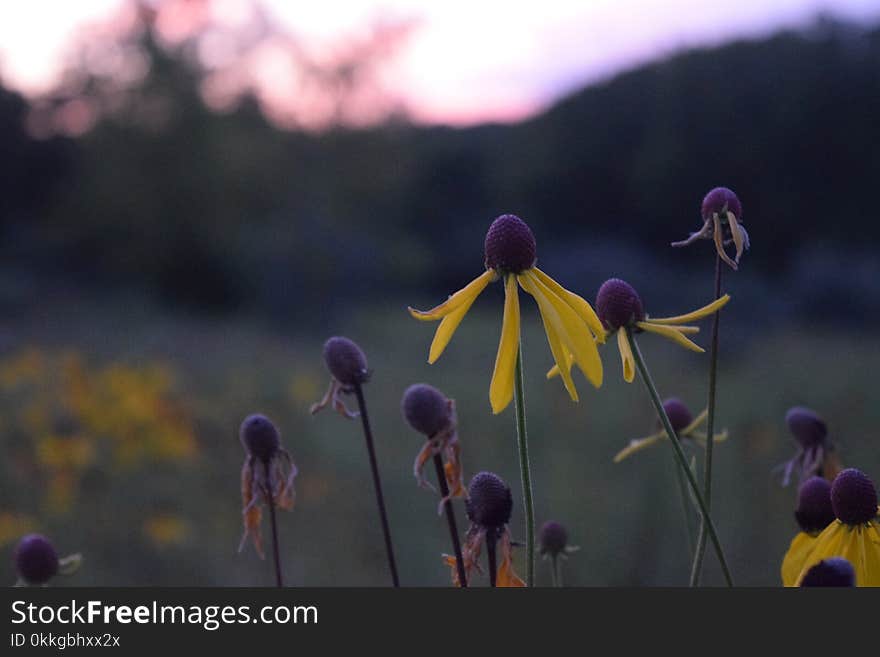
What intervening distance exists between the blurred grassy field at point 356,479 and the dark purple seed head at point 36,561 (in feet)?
4.04

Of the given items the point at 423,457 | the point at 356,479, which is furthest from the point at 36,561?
the point at 356,479

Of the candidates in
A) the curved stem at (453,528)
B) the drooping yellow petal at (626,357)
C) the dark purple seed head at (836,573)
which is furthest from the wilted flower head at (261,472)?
the dark purple seed head at (836,573)

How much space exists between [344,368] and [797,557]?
0.29 meters

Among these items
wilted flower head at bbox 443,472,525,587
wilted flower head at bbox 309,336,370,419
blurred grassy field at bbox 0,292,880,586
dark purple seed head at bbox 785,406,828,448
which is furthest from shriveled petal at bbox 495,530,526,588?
blurred grassy field at bbox 0,292,880,586

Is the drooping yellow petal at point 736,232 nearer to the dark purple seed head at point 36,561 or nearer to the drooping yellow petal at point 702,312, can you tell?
the drooping yellow petal at point 702,312

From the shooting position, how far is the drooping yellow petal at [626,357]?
1.64 feet

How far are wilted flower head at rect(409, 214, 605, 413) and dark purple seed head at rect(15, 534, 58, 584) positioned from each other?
333 millimetres

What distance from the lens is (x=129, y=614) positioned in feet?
1.50

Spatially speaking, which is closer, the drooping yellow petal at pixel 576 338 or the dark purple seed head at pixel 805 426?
the drooping yellow petal at pixel 576 338

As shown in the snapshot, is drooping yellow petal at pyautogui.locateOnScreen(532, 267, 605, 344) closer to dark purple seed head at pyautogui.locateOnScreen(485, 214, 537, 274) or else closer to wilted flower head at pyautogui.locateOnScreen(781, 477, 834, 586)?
dark purple seed head at pyautogui.locateOnScreen(485, 214, 537, 274)

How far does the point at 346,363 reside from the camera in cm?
56

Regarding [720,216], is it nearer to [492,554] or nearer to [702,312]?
[702,312]

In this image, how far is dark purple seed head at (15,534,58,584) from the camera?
62 centimetres

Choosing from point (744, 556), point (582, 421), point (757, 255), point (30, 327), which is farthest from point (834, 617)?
point (757, 255)
